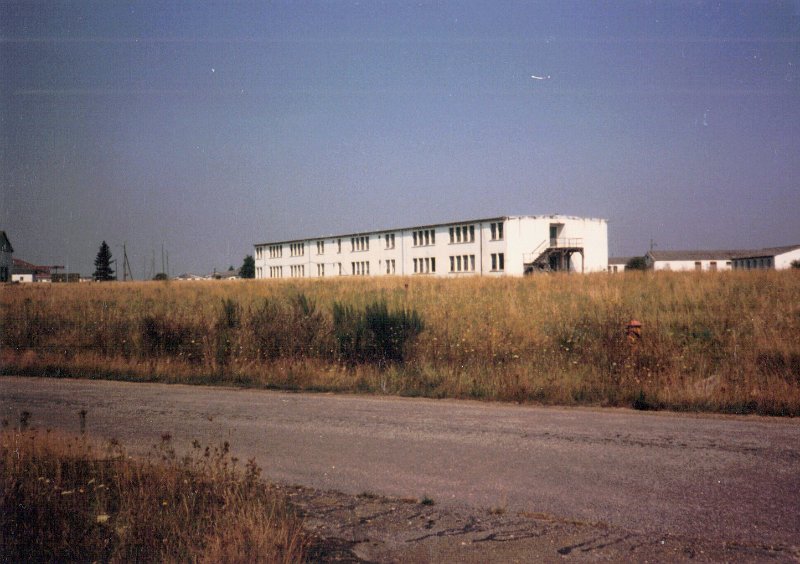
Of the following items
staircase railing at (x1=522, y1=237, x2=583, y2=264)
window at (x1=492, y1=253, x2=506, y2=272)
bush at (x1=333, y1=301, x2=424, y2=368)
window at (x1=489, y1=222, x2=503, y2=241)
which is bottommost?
bush at (x1=333, y1=301, x2=424, y2=368)

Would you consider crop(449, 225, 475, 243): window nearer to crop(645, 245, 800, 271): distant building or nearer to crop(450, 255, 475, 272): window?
crop(450, 255, 475, 272): window

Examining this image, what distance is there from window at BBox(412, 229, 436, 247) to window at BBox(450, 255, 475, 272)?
10.5 feet

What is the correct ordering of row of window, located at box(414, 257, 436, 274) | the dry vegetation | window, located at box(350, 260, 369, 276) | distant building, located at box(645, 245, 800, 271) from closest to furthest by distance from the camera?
the dry vegetation < row of window, located at box(414, 257, 436, 274) < window, located at box(350, 260, 369, 276) < distant building, located at box(645, 245, 800, 271)

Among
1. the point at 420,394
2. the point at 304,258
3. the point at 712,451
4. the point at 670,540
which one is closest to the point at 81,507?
the point at 670,540

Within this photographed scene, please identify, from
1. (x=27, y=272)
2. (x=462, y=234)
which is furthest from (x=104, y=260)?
(x=462, y=234)

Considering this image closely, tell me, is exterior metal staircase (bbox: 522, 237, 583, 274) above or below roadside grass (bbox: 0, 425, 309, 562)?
above

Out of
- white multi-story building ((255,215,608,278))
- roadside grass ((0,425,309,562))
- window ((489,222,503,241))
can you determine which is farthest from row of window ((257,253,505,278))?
roadside grass ((0,425,309,562))

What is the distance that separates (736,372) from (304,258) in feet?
231

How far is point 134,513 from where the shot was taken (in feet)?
15.1

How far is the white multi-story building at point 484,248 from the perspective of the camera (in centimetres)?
5731

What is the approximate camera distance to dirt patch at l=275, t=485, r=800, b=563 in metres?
4.17

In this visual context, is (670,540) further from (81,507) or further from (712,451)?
(81,507)

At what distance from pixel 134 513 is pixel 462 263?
56433 millimetres

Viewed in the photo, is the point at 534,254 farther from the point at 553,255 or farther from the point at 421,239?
the point at 421,239
